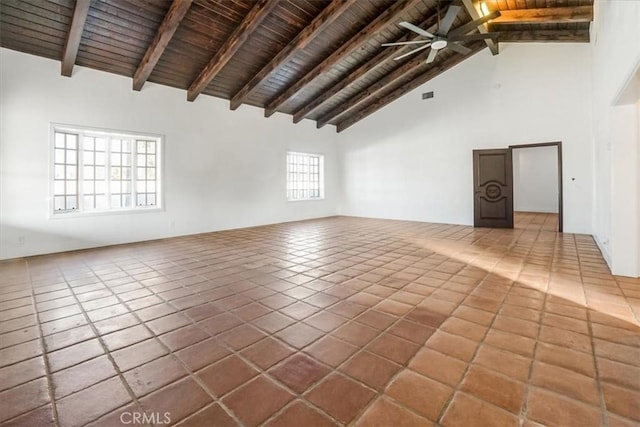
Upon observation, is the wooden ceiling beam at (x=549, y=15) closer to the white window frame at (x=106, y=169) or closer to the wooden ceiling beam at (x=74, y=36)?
the wooden ceiling beam at (x=74, y=36)

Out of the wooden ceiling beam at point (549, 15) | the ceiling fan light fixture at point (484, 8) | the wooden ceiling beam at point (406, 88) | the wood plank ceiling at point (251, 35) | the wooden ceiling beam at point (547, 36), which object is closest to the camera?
the wood plank ceiling at point (251, 35)

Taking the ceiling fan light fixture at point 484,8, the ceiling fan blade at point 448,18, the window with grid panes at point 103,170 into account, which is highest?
the ceiling fan light fixture at point 484,8

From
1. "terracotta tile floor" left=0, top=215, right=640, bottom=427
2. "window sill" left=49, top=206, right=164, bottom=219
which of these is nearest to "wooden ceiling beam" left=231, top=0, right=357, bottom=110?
"window sill" left=49, top=206, right=164, bottom=219

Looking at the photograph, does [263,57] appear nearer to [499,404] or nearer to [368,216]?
[368,216]

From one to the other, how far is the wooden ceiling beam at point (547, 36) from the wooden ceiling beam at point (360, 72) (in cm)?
151

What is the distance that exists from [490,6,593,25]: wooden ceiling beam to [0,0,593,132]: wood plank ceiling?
0.02 m

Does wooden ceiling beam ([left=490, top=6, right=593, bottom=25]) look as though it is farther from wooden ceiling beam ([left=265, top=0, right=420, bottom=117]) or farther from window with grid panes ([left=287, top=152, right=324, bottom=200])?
window with grid panes ([left=287, top=152, right=324, bottom=200])

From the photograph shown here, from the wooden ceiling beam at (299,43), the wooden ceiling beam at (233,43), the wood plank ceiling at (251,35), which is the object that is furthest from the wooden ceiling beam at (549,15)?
the wooden ceiling beam at (233,43)

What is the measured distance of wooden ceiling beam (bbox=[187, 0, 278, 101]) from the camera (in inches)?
172

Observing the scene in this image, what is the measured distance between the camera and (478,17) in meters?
5.47

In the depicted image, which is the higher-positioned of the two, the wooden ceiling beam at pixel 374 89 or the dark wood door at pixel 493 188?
the wooden ceiling beam at pixel 374 89

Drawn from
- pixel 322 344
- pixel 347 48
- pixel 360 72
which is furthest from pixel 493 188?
pixel 322 344

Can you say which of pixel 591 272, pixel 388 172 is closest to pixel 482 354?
pixel 591 272

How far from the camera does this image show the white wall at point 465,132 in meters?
6.15
